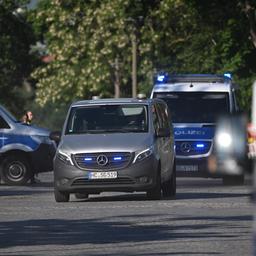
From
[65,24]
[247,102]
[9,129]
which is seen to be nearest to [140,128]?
[9,129]

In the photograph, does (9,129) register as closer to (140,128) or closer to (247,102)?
(140,128)

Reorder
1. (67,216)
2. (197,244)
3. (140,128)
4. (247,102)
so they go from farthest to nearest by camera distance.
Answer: (247,102), (140,128), (67,216), (197,244)

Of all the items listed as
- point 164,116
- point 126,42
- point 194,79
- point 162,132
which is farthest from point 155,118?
point 126,42

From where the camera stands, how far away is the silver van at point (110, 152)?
73.4ft

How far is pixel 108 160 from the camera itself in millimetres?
22406

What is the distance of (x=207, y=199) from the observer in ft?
76.8

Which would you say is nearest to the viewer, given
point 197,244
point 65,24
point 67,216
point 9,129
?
point 197,244

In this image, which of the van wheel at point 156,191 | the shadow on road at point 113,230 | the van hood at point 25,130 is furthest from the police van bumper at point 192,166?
the shadow on road at point 113,230

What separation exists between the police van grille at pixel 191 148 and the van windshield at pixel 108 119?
6.55 meters

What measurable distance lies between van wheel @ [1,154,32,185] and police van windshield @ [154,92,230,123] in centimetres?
332

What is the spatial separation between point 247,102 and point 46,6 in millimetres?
22240

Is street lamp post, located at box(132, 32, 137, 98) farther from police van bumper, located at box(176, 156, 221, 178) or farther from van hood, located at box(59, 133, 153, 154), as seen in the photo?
van hood, located at box(59, 133, 153, 154)

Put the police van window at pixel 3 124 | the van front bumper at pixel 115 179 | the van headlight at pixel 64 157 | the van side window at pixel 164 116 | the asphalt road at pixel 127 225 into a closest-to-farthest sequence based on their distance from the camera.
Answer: the asphalt road at pixel 127 225 → the van front bumper at pixel 115 179 → the van headlight at pixel 64 157 → the van side window at pixel 164 116 → the police van window at pixel 3 124

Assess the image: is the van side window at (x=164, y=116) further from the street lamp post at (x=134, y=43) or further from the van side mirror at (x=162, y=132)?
the street lamp post at (x=134, y=43)
